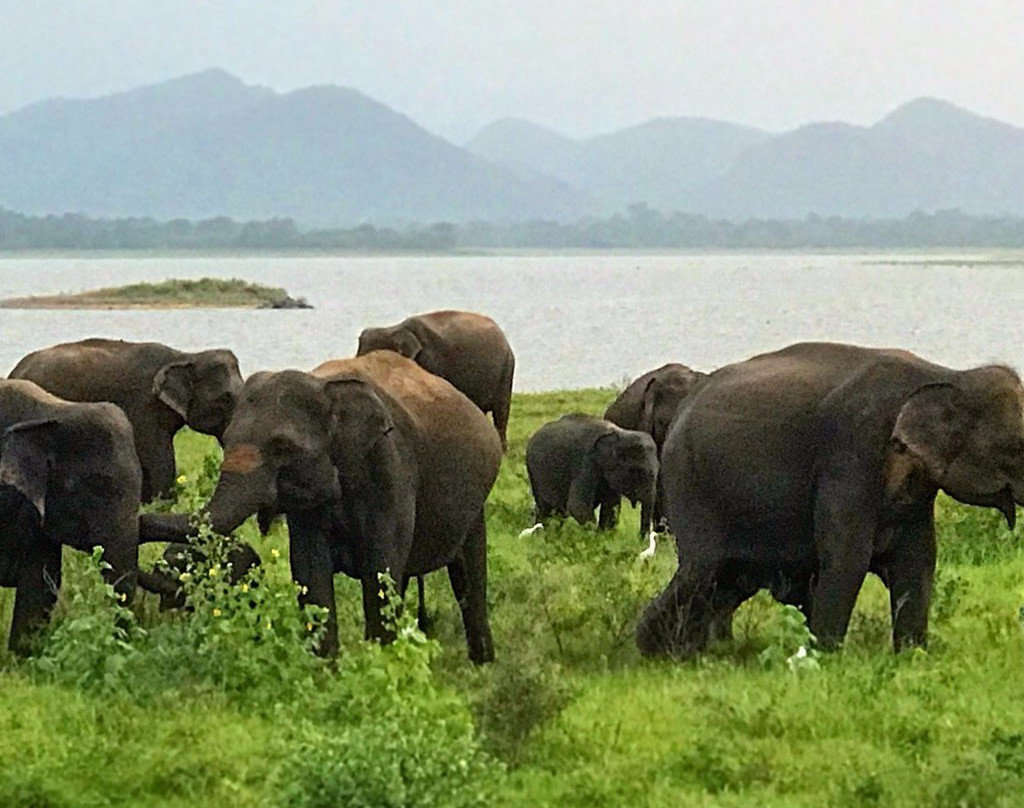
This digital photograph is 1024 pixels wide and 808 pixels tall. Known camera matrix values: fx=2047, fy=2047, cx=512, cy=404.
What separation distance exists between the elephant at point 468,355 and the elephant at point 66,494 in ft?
52.4

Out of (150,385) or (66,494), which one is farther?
(150,385)

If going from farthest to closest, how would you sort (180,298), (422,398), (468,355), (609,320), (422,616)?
(180,298) < (609,320) < (468,355) < (422,616) < (422,398)

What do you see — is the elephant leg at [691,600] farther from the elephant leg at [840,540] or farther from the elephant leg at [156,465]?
the elephant leg at [156,465]

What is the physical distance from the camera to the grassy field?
27.0 feet

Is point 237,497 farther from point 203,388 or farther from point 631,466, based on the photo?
point 631,466

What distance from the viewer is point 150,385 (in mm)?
18469

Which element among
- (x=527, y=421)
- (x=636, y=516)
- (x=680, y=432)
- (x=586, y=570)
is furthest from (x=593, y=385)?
(x=680, y=432)

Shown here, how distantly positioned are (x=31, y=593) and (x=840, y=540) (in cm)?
452

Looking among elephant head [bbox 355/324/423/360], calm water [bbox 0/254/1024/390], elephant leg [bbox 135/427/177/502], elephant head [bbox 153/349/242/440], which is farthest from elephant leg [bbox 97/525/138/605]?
A: calm water [bbox 0/254/1024/390]

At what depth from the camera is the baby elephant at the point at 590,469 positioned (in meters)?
18.6

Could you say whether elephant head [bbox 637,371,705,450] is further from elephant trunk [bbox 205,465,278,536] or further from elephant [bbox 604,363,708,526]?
elephant trunk [bbox 205,465,278,536]

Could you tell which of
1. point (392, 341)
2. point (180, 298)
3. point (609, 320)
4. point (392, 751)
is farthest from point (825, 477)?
point (180, 298)

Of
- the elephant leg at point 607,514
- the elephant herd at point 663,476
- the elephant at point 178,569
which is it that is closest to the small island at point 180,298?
the elephant leg at point 607,514

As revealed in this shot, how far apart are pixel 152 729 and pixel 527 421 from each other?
21.2m
